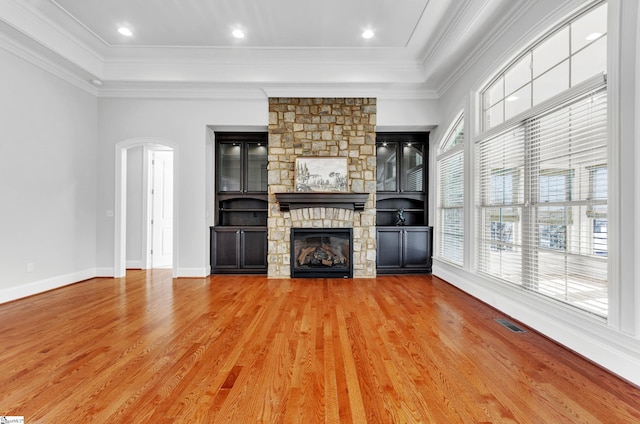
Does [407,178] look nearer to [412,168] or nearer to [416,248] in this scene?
[412,168]

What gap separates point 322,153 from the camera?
509 centimetres

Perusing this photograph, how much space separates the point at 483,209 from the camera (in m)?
3.85

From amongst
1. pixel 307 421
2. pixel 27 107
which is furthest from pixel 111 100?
pixel 307 421

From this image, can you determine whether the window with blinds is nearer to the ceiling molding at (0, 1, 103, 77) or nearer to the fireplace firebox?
the fireplace firebox

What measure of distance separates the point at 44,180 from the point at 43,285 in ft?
4.82

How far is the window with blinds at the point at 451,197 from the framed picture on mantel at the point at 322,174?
1.71 m

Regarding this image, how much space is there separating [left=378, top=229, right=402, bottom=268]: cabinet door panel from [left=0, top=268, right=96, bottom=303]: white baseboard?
5011mm

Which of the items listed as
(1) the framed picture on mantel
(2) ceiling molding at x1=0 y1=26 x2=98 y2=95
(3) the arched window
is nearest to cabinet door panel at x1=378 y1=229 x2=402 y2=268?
(1) the framed picture on mantel

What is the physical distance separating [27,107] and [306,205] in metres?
4.05

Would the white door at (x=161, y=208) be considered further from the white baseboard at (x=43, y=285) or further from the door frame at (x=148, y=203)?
the white baseboard at (x=43, y=285)

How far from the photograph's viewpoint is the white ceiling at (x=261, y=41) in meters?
3.46

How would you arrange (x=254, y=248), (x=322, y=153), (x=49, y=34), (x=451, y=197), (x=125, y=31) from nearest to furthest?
1. (x=49, y=34)
2. (x=125, y=31)
3. (x=451, y=197)
4. (x=322, y=153)
5. (x=254, y=248)

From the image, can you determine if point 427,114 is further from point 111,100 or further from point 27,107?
point 27,107

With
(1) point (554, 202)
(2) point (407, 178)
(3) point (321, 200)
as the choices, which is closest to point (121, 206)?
(3) point (321, 200)
